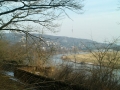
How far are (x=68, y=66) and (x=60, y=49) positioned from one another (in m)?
2.92

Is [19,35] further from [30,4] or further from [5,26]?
[30,4]

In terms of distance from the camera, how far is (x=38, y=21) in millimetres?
14516

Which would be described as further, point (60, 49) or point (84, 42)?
point (60, 49)

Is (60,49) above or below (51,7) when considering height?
below

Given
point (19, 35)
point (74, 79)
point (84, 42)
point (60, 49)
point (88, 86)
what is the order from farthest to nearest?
point (60, 49), point (19, 35), point (84, 42), point (74, 79), point (88, 86)

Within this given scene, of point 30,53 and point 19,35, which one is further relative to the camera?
point 30,53

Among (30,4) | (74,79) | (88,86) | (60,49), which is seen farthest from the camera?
(60,49)

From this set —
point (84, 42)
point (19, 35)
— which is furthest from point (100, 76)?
point (19, 35)

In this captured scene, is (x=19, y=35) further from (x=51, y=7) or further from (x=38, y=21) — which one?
(x=51, y=7)

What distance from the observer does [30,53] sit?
52.4 ft

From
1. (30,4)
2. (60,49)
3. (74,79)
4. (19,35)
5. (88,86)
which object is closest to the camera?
(88,86)

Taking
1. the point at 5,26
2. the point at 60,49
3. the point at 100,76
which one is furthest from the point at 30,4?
the point at 100,76

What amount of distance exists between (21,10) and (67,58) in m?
4.42

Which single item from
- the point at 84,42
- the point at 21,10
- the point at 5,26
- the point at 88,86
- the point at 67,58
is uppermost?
the point at 21,10
